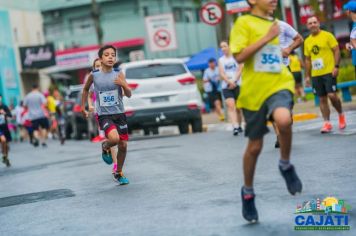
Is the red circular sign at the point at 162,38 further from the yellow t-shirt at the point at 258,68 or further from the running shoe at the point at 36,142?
the yellow t-shirt at the point at 258,68

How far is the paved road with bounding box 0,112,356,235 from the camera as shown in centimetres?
753

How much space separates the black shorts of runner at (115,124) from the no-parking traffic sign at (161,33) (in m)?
20.6

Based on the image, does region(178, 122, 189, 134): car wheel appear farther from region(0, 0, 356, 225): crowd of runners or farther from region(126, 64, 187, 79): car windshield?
region(0, 0, 356, 225): crowd of runners

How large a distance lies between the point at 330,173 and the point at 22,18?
51424 millimetres

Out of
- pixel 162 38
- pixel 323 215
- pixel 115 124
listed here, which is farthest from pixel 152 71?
pixel 323 215

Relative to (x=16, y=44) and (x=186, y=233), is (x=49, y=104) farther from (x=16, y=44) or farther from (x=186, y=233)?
(x=186, y=233)

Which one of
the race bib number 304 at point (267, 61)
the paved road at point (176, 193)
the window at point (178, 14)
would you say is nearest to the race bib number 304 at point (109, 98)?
the paved road at point (176, 193)

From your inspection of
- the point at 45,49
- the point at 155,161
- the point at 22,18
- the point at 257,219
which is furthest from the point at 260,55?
the point at 22,18

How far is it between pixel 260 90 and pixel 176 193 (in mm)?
2579

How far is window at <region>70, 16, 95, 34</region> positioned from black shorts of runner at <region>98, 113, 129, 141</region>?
178 feet

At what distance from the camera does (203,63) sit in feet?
140

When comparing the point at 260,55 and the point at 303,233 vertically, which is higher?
the point at 260,55

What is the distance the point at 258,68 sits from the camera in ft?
24.1

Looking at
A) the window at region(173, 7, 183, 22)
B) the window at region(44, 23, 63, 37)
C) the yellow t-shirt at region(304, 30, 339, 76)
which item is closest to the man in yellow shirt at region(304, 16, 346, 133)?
the yellow t-shirt at region(304, 30, 339, 76)
